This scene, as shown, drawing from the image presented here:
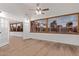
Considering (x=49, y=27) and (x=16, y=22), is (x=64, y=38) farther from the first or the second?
(x=16, y=22)

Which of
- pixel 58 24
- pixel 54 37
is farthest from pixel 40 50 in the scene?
pixel 58 24

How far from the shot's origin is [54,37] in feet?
25.4

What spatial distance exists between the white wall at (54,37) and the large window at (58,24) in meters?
0.36

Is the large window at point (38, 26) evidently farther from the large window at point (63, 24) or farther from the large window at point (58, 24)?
the large window at point (63, 24)

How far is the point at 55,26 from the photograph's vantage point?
25.2 ft

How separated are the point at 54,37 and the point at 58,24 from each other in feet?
3.61

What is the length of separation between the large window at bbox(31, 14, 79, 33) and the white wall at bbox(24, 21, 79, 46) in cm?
36

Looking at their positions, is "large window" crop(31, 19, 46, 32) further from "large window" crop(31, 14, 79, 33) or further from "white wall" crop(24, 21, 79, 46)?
"white wall" crop(24, 21, 79, 46)

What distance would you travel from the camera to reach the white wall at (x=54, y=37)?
6345mm

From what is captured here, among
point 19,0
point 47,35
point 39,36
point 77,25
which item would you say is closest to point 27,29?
point 39,36

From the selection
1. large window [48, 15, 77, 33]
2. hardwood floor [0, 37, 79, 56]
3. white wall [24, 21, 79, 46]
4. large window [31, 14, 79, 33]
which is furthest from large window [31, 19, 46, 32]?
hardwood floor [0, 37, 79, 56]

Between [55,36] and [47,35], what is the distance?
0.84 m

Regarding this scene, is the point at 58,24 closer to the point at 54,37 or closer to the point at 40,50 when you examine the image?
the point at 54,37

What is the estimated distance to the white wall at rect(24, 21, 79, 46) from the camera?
20.8ft
